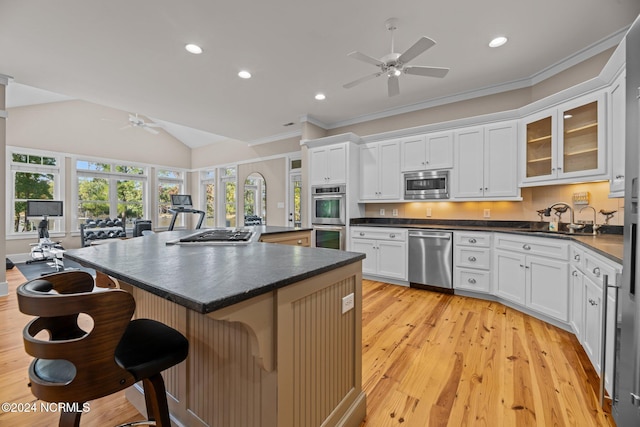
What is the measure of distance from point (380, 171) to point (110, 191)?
7.52 meters

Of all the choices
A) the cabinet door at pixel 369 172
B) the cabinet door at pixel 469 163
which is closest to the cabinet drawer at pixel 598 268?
the cabinet door at pixel 469 163

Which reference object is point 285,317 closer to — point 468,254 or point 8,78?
point 468,254

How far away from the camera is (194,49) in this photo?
2.96m

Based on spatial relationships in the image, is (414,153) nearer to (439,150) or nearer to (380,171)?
(439,150)

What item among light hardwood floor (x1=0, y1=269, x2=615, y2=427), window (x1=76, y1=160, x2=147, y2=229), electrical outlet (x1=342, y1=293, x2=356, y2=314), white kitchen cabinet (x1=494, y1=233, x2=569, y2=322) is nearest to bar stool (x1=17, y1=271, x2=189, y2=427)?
electrical outlet (x1=342, y1=293, x2=356, y2=314)

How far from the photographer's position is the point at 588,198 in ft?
9.64

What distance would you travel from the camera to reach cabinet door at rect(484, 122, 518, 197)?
3416 millimetres

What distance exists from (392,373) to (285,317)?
1373mm

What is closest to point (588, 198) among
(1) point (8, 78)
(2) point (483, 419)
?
(2) point (483, 419)

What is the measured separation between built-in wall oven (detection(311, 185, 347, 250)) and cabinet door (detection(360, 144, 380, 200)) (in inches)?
15.7

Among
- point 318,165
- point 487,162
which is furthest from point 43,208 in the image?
point 487,162

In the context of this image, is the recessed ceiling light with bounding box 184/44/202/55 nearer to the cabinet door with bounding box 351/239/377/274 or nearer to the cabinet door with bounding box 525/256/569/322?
the cabinet door with bounding box 351/239/377/274

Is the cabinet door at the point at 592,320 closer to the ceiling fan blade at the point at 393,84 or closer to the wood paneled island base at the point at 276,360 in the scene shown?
the wood paneled island base at the point at 276,360

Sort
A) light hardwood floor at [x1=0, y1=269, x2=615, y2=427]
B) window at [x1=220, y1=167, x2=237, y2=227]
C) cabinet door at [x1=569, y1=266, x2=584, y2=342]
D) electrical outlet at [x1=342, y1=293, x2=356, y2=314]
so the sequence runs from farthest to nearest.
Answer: window at [x1=220, y1=167, x2=237, y2=227] < cabinet door at [x1=569, y1=266, x2=584, y2=342] < light hardwood floor at [x1=0, y1=269, x2=615, y2=427] < electrical outlet at [x1=342, y1=293, x2=356, y2=314]
